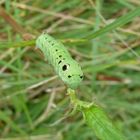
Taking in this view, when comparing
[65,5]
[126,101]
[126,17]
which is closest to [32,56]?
[65,5]

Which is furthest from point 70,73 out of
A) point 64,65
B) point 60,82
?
point 60,82

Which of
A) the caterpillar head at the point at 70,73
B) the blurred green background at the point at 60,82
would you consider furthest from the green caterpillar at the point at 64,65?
the blurred green background at the point at 60,82

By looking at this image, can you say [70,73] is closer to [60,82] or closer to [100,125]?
[100,125]

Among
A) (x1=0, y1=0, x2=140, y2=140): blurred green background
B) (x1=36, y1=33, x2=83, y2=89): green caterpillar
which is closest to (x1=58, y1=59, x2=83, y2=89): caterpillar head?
(x1=36, y1=33, x2=83, y2=89): green caterpillar

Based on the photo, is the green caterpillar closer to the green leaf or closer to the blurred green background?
the green leaf

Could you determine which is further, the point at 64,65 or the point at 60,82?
the point at 60,82

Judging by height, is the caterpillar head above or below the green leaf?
above
